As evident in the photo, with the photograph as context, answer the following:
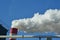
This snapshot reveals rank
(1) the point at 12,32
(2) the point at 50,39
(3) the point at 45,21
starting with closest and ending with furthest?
(2) the point at 50,39, (3) the point at 45,21, (1) the point at 12,32

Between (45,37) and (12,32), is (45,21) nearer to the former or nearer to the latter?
(45,37)

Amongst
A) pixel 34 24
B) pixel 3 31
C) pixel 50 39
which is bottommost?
pixel 50 39

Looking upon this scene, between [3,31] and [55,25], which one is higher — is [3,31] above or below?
above

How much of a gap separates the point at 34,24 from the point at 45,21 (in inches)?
34.8

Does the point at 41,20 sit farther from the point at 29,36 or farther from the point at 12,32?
the point at 12,32

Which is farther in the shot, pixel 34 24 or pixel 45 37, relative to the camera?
pixel 34 24

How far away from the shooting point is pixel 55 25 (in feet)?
66.3

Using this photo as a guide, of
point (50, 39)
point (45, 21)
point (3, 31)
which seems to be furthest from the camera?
point (3, 31)

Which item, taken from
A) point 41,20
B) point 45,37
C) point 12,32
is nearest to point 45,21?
point 41,20

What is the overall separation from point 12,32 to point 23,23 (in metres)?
2.76

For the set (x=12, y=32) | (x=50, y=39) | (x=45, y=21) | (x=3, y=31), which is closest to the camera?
(x=50, y=39)

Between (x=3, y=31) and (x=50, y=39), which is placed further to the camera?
(x=3, y=31)

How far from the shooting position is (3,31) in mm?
48531

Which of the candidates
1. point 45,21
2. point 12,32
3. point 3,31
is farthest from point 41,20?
point 3,31
